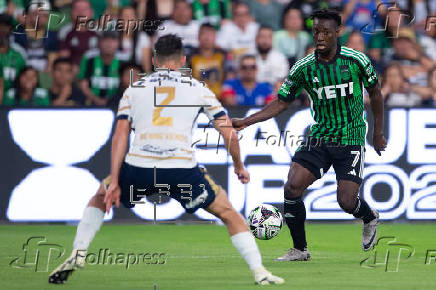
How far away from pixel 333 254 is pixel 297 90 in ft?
6.10

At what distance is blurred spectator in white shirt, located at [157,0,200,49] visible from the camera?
15711 millimetres

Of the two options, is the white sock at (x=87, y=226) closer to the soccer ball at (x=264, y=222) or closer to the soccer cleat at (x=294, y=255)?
the soccer cleat at (x=294, y=255)

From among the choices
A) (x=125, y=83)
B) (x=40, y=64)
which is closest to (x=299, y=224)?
(x=125, y=83)

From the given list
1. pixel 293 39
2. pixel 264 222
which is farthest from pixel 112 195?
pixel 293 39

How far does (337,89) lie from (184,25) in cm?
633

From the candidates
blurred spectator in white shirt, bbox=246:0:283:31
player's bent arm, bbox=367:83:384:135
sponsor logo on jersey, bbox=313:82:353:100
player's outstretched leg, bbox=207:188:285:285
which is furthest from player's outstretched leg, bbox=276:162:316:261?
blurred spectator in white shirt, bbox=246:0:283:31

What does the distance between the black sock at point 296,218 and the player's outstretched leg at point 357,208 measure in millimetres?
397

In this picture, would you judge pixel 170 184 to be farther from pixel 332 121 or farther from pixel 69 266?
pixel 332 121

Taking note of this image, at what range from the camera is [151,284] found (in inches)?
316

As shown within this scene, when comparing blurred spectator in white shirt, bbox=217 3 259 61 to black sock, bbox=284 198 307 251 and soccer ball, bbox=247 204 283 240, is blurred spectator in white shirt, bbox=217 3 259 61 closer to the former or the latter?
soccer ball, bbox=247 204 283 240

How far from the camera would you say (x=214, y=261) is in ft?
32.6

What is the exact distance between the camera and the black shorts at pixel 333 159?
986cm

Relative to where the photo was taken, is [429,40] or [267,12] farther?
[267,12]

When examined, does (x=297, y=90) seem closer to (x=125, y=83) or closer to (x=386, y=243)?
(x=386, y=243)
